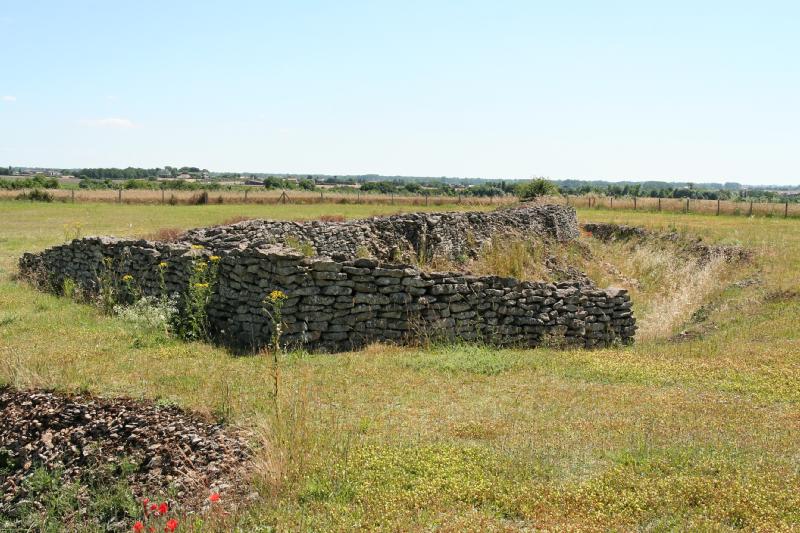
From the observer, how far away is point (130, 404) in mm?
7840

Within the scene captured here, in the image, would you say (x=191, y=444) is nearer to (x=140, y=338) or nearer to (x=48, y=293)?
(x=140, y=338)

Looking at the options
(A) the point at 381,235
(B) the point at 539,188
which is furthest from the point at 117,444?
(B) the point at 539,188

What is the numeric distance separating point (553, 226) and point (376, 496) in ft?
65.7

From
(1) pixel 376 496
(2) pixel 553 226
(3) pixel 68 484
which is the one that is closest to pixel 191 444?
(3) pixel 68 484

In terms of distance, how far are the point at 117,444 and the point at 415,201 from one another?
47.6 m

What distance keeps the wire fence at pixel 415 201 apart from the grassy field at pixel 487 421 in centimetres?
3156

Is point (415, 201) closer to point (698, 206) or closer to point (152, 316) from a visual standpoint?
point (698, 206)

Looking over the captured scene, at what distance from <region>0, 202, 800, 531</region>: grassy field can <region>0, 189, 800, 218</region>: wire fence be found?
3156cm

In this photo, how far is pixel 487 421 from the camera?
7371 mm

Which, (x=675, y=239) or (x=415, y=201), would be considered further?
(x=415, y=201)

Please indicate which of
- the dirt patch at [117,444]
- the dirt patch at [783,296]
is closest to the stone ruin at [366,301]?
the dirt patch at [117,444]

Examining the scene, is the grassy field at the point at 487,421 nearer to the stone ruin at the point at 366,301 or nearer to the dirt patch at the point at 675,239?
the stone ruin at the point at 366,301

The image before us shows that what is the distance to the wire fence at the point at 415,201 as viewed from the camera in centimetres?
4128

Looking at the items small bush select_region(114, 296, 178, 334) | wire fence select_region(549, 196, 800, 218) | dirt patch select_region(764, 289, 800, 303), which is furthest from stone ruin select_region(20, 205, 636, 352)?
wire fence select_region(549, 196, 800, 218)
